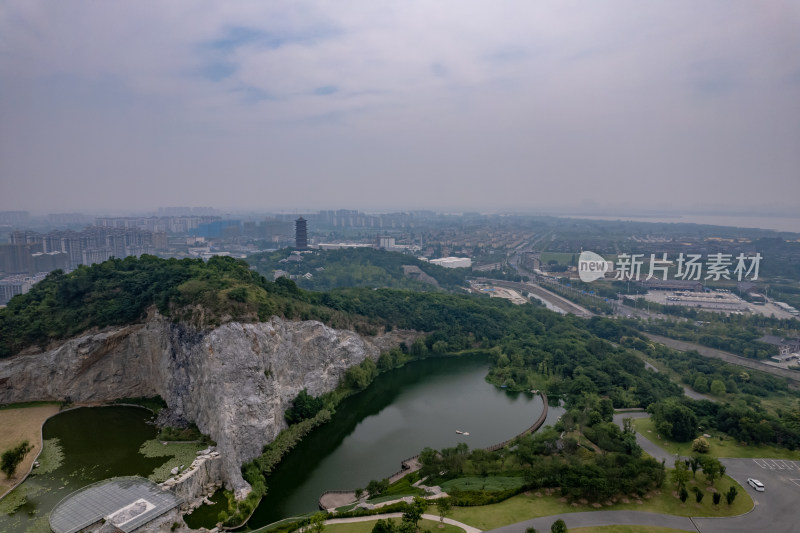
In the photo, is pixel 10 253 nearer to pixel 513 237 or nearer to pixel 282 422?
pixel 282 422

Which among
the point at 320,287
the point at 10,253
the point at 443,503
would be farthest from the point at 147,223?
the point at 443,503

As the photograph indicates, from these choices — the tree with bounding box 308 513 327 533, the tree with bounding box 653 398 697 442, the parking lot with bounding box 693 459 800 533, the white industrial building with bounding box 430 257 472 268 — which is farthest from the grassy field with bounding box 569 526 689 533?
the white industrial building with bounding box 430 257 472 268

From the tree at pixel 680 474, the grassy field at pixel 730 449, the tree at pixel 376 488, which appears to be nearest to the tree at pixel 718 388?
the grassy field at pixel 730 449

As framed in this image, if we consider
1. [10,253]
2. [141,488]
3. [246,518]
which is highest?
[10,253]

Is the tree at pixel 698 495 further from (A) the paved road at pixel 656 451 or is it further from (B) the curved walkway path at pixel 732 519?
(A) the paved road at pixel 656 451

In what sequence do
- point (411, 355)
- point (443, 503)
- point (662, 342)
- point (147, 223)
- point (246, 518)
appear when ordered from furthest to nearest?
point (147, 223) < point (662, 342) < point (411, 355) < point (246, 518) < point (443, 503)

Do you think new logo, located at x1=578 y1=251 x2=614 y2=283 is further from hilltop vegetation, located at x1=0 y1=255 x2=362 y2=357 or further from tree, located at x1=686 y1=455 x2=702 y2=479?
tree, located at x1=686 y1=455 x2=702 y2=479
